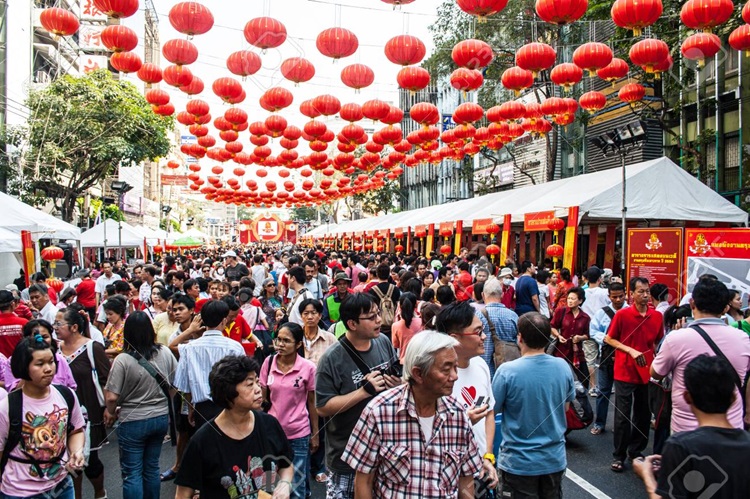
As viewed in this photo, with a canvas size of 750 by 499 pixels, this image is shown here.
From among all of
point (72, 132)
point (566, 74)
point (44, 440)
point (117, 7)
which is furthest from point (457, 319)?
point (72, 132)

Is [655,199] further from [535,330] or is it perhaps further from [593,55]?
[535,330]

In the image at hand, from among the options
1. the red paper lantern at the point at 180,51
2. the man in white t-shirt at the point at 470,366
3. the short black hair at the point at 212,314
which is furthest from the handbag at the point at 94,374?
the red paper lantern at the point at 180,51

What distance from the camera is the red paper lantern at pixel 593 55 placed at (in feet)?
33.0

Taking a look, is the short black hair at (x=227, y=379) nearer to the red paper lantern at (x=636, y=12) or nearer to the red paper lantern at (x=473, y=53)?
the red paper lantern at (x=636, y=12)

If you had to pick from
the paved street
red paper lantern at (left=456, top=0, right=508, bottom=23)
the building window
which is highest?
red paper lantern at (left=456, top=0, right=508, bottom=23)

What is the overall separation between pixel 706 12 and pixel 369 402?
25.5ft

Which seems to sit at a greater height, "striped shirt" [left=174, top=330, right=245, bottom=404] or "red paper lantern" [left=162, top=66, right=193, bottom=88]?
"red paper lantern" [left=162, top=66, right=193, bottom=88]

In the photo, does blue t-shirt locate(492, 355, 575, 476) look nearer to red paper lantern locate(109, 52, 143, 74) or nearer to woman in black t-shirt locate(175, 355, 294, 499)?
woman in black t-shirt locate(175, 355, 294, 499)

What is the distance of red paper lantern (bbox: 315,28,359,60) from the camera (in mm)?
9414

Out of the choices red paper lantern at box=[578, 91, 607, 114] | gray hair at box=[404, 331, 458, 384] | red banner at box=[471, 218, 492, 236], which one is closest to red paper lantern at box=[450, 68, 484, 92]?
red paper lantern at box=[578, 91, 607, 114]

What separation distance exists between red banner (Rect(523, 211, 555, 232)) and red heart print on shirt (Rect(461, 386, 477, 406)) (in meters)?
11.1

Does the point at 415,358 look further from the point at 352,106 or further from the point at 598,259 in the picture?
the point at 598,259

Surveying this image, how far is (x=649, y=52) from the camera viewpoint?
9812mm

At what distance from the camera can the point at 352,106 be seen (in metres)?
13.8
